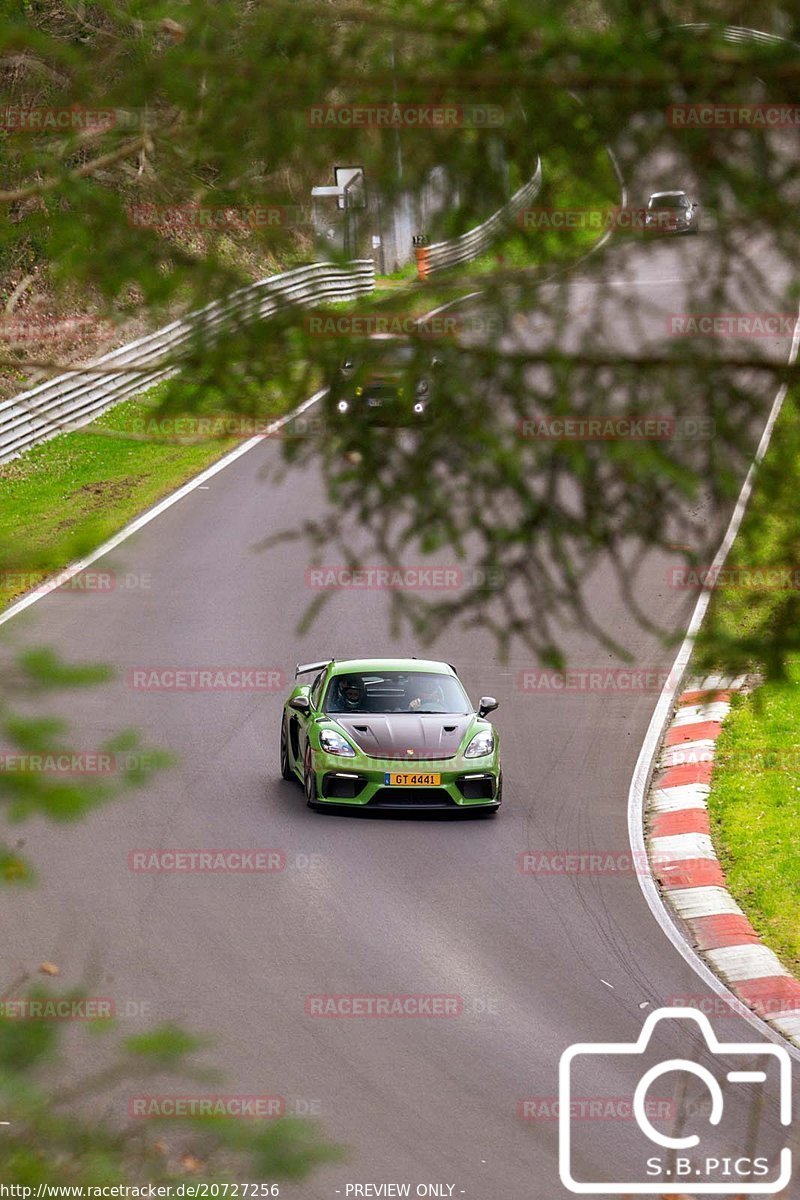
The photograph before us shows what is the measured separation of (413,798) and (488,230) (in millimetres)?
9143

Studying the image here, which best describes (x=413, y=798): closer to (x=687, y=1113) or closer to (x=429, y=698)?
(x=429, y=698)

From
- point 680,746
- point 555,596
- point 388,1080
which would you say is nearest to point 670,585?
point 680,746

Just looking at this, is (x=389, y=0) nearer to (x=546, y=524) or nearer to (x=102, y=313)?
(x=102, y=313)

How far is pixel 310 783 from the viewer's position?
14.2m

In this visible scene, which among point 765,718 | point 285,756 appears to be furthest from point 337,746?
point 765,718

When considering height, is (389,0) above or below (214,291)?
above

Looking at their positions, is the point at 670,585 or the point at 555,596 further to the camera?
the point at 670,585

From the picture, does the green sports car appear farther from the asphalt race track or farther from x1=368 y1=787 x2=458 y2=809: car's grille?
the asphalt race track

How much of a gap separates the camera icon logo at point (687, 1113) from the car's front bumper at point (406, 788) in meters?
3.92

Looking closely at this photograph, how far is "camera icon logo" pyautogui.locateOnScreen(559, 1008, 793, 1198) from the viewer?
26.5 ft

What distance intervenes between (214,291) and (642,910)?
824 cm

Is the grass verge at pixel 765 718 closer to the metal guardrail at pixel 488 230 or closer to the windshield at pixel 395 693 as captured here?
the metal guardrail at pixel 488 230

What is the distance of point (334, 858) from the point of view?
13219mm

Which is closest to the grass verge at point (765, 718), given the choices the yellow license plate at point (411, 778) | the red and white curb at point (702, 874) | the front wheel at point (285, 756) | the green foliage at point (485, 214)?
the green foliage at point (485, 214)
